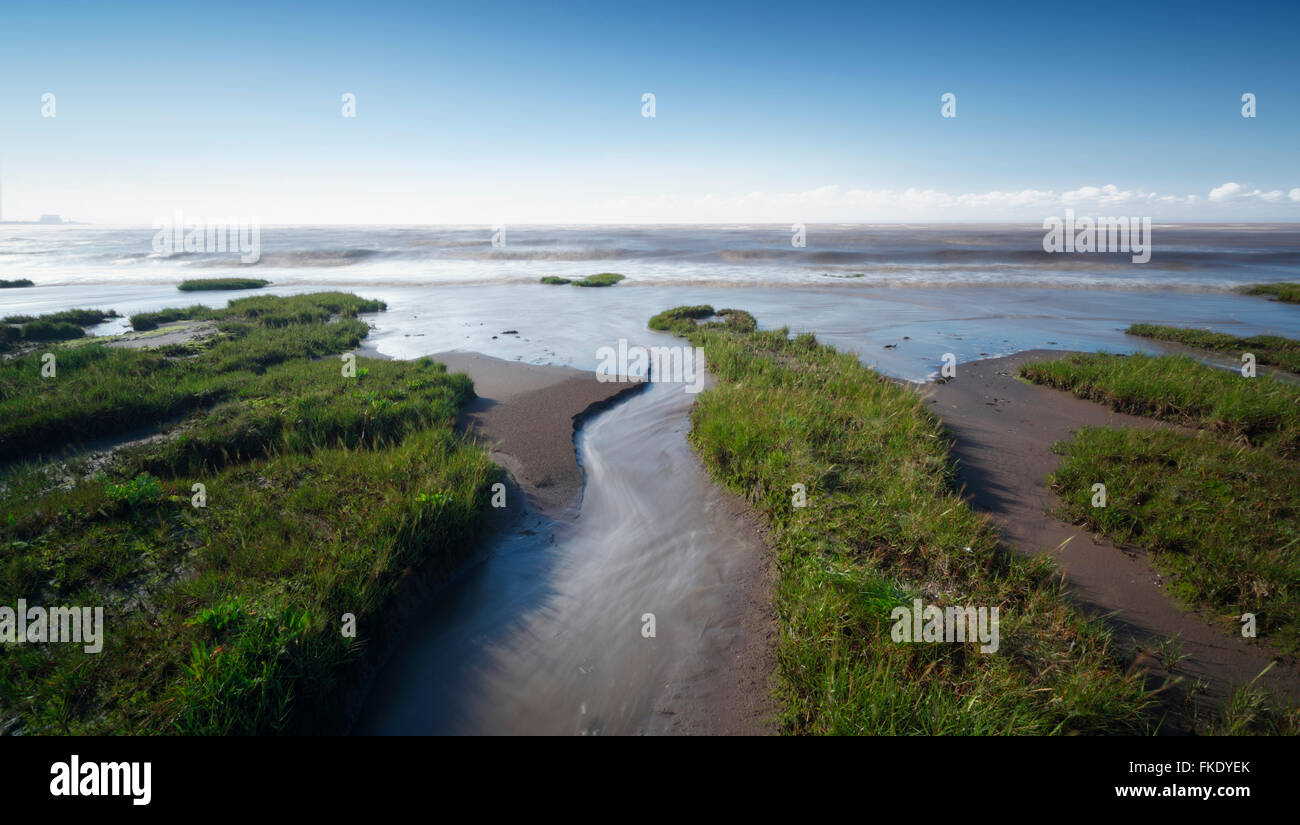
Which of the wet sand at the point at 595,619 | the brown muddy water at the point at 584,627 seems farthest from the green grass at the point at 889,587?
the brown muddy water at the point at 584,627

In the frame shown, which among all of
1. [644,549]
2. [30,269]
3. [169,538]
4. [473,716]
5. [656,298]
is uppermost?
[30,269]

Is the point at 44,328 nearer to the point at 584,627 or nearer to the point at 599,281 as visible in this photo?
the point at 584,627

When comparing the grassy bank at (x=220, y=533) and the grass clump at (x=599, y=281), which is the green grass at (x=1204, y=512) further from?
the grass clump at (x=599, y=281)

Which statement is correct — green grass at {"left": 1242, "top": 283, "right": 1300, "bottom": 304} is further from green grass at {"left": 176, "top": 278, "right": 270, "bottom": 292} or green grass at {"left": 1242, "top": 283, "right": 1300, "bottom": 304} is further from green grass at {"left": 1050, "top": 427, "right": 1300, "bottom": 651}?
green grass at {"left": 176, "top": 278, "right": 270, "bottom": 292}

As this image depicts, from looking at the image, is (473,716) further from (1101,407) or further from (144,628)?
(1101,407)

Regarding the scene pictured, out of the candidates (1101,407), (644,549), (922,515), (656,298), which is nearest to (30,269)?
(656,298)

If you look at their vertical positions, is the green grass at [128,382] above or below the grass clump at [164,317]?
below
